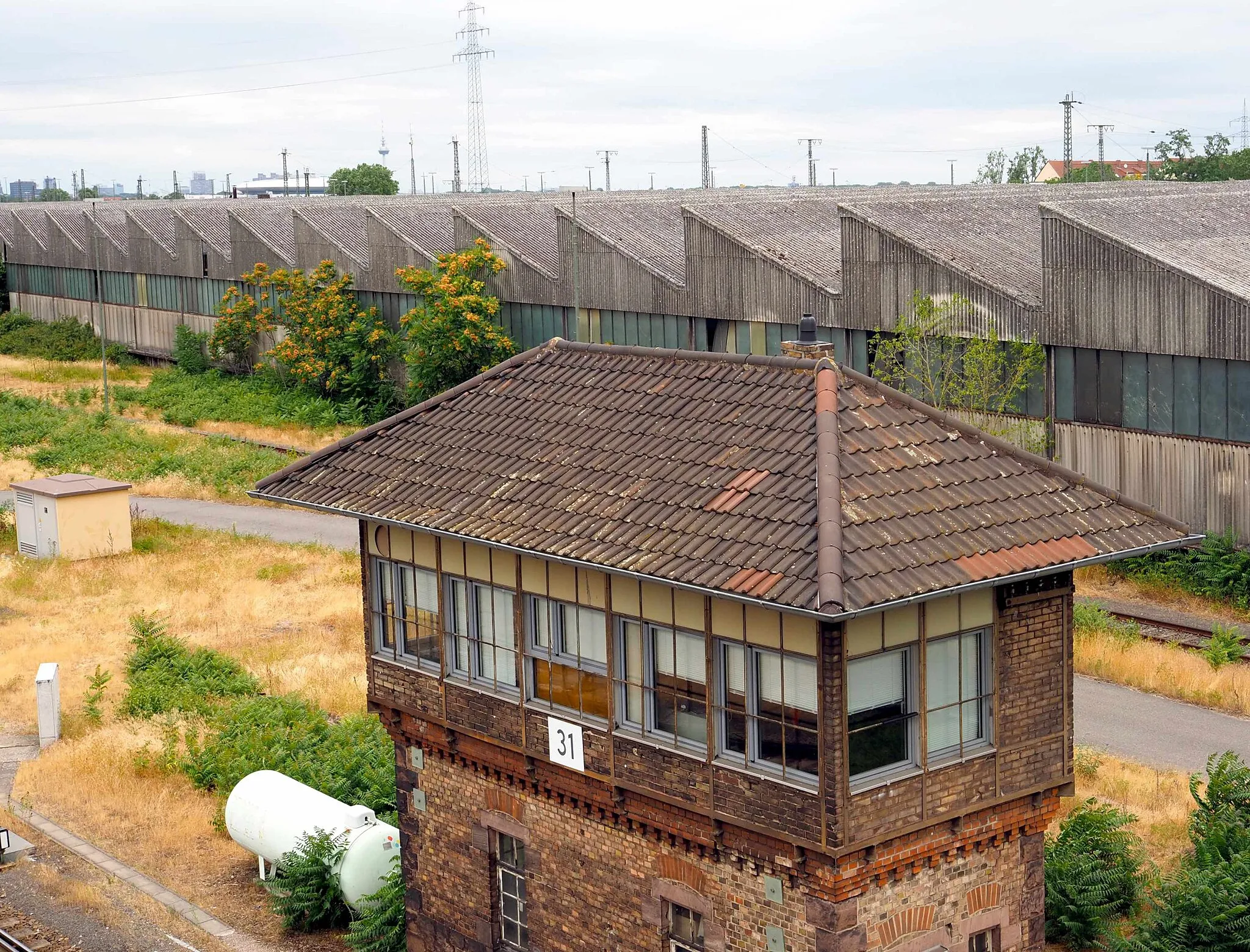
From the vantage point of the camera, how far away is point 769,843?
497 inches

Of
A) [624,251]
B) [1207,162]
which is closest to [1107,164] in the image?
[1207,162]

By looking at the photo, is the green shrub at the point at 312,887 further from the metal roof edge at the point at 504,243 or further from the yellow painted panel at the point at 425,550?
the metal roof edge at the point at 504,243

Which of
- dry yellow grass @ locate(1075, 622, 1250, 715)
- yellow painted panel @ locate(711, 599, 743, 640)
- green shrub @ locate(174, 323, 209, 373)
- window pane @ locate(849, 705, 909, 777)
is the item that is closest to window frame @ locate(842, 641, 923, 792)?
window pane @ locate(849, 705, 909, 777)

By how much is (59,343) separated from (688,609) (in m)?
66.8

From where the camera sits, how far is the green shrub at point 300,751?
20922 mm

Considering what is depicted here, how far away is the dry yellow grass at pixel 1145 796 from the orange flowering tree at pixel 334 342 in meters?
35.5

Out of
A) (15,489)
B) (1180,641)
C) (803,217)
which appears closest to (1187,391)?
(1180,641)

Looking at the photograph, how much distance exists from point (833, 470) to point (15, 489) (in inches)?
1210

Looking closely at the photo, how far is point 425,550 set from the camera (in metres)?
15.7

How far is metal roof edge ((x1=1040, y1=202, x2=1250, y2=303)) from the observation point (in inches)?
1150

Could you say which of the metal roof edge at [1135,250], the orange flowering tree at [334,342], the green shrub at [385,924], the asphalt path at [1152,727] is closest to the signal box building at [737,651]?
the green shrub at [385,924]

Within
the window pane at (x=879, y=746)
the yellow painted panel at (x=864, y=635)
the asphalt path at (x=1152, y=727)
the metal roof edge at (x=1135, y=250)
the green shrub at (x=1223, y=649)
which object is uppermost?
the metal roof edge at (x=1135, y=250)

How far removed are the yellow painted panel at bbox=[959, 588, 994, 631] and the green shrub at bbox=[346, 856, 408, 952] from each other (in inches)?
299

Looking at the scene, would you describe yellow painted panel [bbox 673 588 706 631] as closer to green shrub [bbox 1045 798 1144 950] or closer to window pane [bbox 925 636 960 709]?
window pane [bbox 925 636 960 709]
